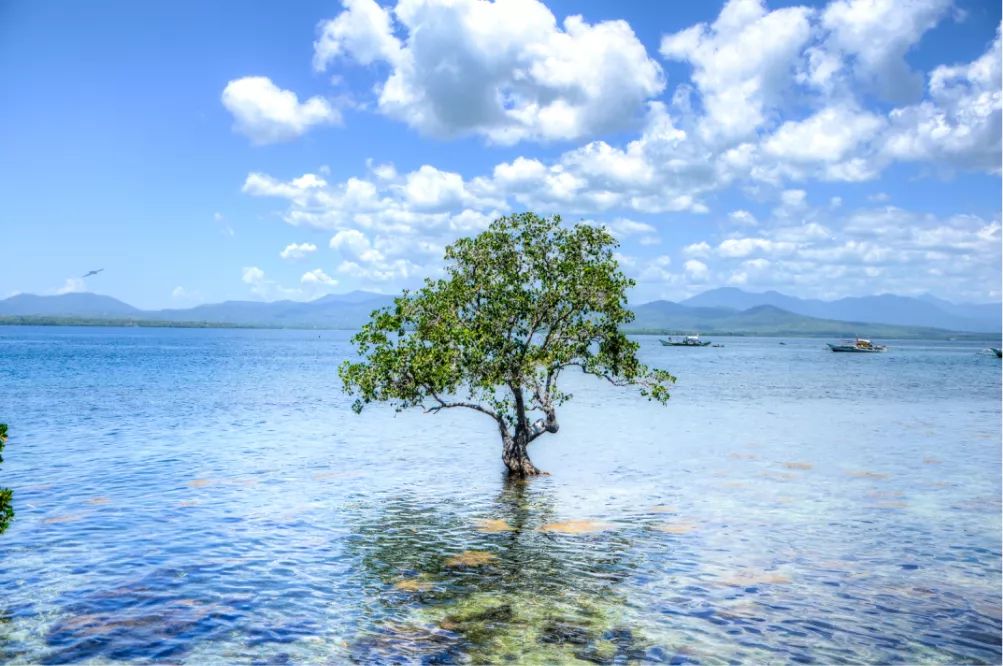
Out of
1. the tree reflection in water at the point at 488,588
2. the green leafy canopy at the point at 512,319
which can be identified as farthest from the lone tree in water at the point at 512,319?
the tree reflection in water at the point at 488,588

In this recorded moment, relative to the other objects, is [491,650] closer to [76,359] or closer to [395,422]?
[395,422]

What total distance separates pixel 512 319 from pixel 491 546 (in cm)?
1488

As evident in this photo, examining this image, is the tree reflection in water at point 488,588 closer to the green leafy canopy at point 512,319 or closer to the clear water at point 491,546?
the clear water at point 491,546

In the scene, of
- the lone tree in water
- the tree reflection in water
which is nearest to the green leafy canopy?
the lone tree in water

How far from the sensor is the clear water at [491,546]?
71.8 feet

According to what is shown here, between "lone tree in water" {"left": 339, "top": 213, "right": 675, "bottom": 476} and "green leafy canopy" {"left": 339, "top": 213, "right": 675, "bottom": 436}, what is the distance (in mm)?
57

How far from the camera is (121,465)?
162 ft

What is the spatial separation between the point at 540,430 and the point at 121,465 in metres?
27.5

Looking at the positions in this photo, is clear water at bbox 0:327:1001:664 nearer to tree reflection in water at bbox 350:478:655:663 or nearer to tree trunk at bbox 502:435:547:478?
tree reflection in water at bbox 350:478:655:663

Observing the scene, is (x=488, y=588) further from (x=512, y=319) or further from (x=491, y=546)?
(x=512, y=319)

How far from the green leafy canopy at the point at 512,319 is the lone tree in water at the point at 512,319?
0.19ft

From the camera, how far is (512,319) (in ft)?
141

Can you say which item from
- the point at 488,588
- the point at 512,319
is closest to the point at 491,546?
the point at 488,588

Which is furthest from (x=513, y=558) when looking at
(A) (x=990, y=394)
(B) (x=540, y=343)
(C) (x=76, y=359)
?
(C) (x=76, y=359)
